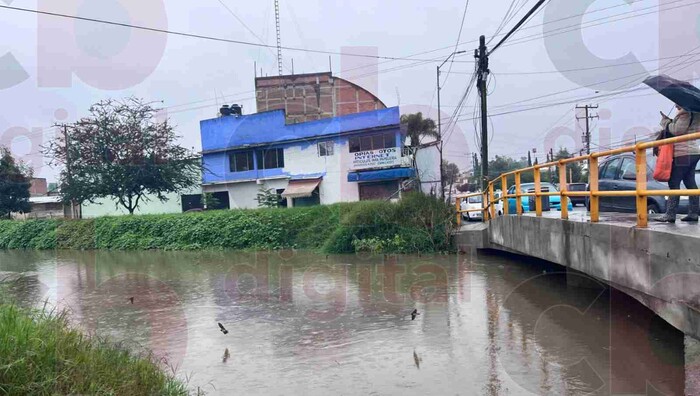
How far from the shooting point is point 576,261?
7.18 meters

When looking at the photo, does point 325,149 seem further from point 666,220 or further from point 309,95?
point 666,220

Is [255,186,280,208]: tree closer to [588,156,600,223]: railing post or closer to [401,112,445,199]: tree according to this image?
[401,112,445,199]: tree

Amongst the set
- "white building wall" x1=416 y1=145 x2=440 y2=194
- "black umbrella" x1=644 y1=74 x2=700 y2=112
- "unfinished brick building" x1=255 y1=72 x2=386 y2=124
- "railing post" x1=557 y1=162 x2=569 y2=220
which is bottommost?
"railing post" x1=557 y1=162 x2=569 y2=220

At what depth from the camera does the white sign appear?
93.7 ft

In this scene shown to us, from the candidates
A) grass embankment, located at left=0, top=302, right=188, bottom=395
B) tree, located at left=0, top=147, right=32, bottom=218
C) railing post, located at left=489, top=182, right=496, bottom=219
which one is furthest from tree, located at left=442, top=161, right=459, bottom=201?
tree, located at left=0, top=147, right=32, bottom=218

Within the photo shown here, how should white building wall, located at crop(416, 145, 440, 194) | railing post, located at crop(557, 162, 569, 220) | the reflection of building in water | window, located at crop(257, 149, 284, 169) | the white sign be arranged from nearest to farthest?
the reflection of building in water
railing post, located at crop(557, 162, 569, 220)
the white sign
white building wall, located at crop(416, 145, 440, 194)
window, located at crop(257, 149, 284, 169)

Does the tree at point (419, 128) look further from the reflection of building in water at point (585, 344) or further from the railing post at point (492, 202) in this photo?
the reflection of building in water at point (585, 344)

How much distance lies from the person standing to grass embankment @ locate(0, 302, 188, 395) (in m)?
5.30

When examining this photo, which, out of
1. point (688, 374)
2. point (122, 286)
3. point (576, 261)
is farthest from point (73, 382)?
point (122, 286)

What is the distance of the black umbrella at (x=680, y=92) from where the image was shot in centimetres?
554

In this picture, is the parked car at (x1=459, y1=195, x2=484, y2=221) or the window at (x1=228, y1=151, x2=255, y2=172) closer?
the parked car at (x1=459, y1=195, x2=484, y2=221)

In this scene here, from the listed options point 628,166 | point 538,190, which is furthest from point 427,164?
point 538,190

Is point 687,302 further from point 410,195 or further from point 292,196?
point 292,196

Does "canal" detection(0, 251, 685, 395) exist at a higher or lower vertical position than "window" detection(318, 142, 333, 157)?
lower
